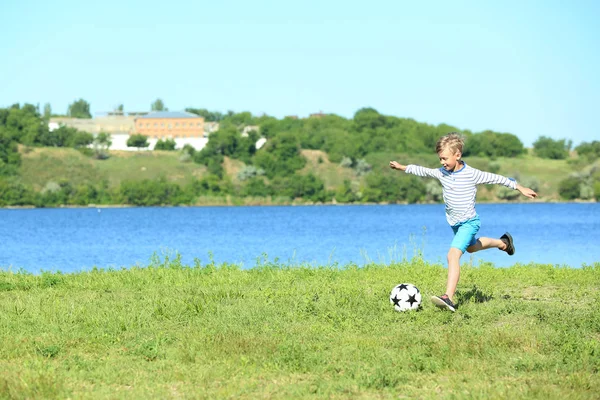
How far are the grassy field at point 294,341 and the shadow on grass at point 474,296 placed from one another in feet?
0.13

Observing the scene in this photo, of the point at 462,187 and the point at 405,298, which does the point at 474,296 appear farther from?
the point at 462,187

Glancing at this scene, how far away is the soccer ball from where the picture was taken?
1051 cm

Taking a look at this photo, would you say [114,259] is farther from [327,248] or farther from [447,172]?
[447,172]

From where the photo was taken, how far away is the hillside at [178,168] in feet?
388

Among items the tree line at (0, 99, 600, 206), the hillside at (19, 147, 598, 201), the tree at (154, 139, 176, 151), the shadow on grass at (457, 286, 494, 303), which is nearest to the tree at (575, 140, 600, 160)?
the tree line at (0, 99, 600, 206)

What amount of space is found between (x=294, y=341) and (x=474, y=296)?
3686mm

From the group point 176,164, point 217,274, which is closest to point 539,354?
point 217,274

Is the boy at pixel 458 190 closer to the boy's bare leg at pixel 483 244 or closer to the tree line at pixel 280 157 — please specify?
the boy's bare leg at pixel 483 244

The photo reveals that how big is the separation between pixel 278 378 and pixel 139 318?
117 inches

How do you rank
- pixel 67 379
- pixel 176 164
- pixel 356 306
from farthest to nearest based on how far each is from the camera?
pixel 176 164
pixel 356 306
pixel 67 379

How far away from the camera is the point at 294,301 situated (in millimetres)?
11164

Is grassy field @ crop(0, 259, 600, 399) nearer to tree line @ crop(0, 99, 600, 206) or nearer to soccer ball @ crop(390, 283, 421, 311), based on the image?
soccer ball @ crop(390, 283, 421, 311)

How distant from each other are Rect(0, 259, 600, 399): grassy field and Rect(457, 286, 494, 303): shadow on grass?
41 mm

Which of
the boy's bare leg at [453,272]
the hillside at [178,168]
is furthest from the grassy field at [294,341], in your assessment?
the hillside at [178,168]
